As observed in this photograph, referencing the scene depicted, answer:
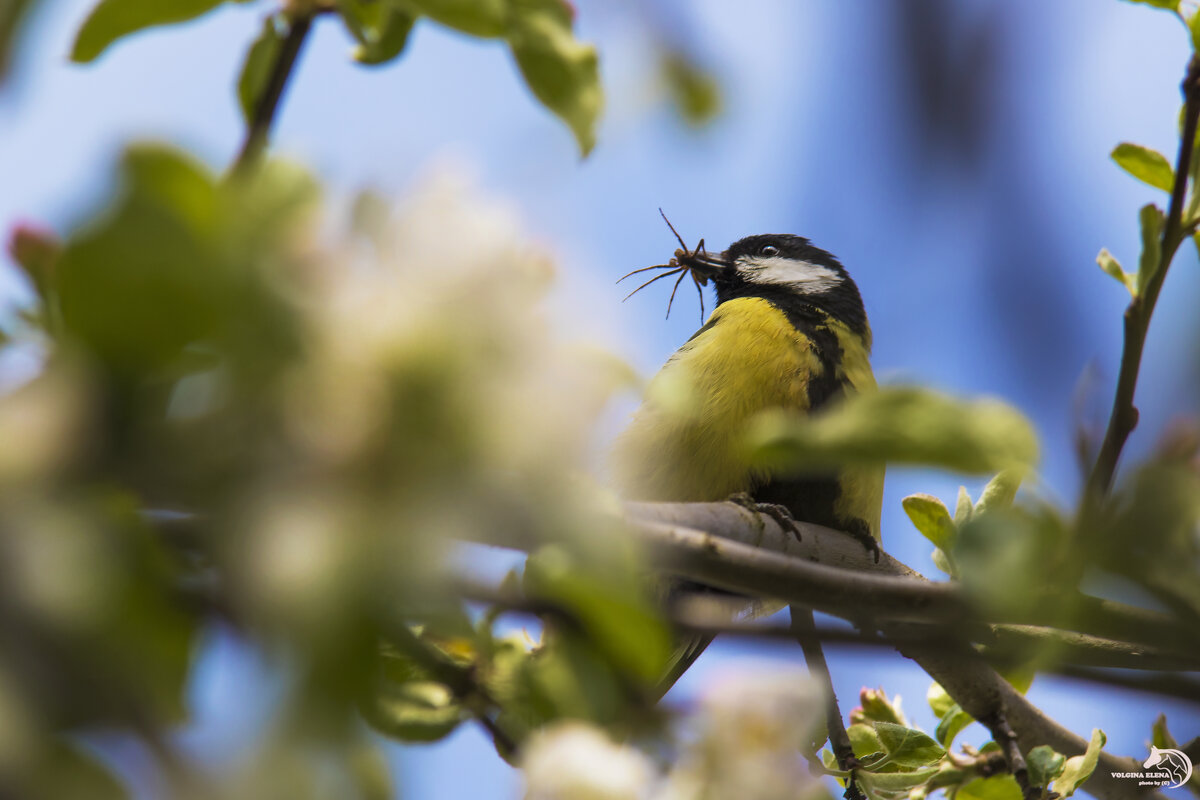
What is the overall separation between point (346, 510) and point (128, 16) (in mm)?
511

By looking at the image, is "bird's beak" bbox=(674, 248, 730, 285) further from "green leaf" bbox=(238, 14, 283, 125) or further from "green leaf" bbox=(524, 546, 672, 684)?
"green leaf" bbox=(524, 546, 672, 684)

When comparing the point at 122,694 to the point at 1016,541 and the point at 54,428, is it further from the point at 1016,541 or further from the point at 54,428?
the point at 1016,541

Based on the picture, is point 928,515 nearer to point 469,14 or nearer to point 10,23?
point 469,14

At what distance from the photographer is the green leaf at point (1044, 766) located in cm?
149

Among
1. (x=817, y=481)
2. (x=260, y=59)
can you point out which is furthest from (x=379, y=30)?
(x=817, y=481)

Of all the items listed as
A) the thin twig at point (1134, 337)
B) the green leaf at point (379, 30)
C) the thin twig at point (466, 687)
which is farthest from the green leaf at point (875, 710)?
the green leaf at point (379, 30)

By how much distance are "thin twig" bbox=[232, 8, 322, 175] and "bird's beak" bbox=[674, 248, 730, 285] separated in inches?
110

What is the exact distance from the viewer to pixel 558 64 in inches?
33.3

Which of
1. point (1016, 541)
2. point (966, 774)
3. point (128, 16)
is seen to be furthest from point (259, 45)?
point (966, 774)

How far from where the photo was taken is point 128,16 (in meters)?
0.73

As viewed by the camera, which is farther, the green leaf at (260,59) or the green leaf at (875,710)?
the green leaf at (875,710)

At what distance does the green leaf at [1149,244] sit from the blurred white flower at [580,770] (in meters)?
0.88

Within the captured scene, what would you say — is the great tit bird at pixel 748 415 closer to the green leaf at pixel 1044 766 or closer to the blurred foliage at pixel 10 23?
the green leaf at pixel 1044 766

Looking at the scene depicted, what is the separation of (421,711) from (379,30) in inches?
25.0
